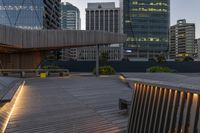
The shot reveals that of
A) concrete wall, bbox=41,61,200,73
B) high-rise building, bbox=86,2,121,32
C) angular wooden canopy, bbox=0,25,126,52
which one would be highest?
high-rise building, bbox=86,2,121,32

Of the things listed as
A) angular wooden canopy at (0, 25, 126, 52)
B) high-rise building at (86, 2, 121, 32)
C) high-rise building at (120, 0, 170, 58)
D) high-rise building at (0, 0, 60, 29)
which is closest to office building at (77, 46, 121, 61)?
high-rise building at (120, 0, 170, 58)

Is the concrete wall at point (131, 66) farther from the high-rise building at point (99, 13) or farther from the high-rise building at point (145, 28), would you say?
the high-rise building at point (99, 13)

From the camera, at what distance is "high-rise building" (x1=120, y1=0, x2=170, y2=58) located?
459 feet

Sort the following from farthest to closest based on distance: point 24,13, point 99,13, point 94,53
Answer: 1. point 99,13
2. point 94,53
3. point 24,13

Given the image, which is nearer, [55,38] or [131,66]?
[55,38]

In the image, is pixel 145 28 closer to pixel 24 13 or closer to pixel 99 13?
pixel 99 13

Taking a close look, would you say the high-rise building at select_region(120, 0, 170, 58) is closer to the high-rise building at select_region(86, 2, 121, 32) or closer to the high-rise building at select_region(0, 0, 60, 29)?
the high-rise building at select_region(86, 2, 121, 32)

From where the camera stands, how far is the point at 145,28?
464 ft

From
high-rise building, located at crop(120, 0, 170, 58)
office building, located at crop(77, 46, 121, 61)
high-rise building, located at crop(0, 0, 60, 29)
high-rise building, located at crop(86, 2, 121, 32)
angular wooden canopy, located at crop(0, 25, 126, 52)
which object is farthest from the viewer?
high-rise building, located at crop(86, 2, 121, 32)

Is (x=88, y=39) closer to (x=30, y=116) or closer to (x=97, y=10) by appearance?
(x=30, y=116)

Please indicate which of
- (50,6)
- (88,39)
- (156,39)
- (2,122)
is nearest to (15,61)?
(88,39)

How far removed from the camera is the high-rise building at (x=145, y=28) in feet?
459

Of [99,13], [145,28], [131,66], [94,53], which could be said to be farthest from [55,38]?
[99,13]

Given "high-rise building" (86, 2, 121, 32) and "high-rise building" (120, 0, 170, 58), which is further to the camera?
"high-rise building" (86, 2, 121, 32)
